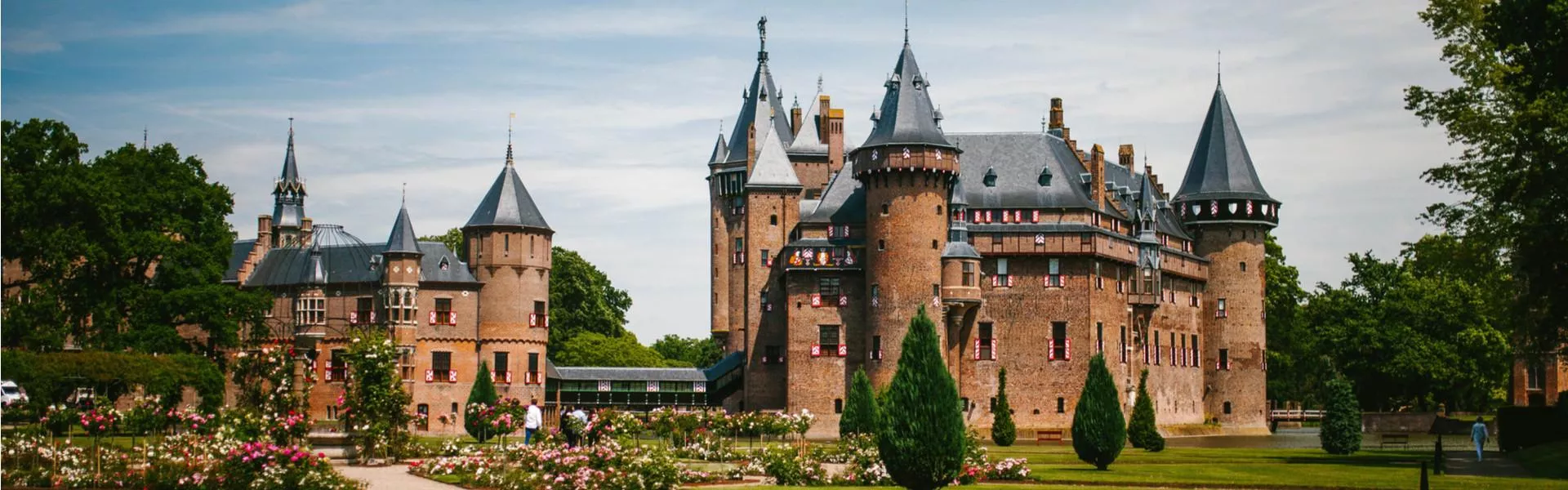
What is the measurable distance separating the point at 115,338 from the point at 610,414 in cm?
2527

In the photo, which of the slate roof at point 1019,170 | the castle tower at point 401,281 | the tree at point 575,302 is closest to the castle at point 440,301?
the castle tower at point 401,281

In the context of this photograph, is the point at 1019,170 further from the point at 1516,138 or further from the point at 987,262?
the point at 1516,138

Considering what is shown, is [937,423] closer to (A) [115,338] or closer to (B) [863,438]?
(B) [863,438]

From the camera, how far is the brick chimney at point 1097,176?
3068 inches

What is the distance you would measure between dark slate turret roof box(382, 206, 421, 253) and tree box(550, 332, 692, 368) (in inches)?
1120

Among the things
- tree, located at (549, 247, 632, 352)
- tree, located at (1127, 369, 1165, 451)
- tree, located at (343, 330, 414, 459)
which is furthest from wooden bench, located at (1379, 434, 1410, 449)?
tree, located at (549, 247, 632, 352)

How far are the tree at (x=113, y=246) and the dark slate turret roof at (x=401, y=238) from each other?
1010cm

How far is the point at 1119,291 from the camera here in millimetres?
77312

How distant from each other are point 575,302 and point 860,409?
55.8 meters

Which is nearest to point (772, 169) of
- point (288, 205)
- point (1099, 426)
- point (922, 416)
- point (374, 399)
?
point (288, 205)

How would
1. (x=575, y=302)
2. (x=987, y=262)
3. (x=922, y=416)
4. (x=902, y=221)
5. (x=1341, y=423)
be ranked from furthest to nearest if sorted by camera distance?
1. (x=575, y=302)
2. (x=987, y=262)
3. (x=902, y=221)
4. (x=1341, y=423)
5. (x=922, y=416)

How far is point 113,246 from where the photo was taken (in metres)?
56.3

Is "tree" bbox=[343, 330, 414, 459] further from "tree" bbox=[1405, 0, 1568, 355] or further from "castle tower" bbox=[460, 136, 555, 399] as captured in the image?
"castle tower" bbox=[460, 136, 555, 399]

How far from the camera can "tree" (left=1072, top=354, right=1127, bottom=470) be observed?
41.5m
